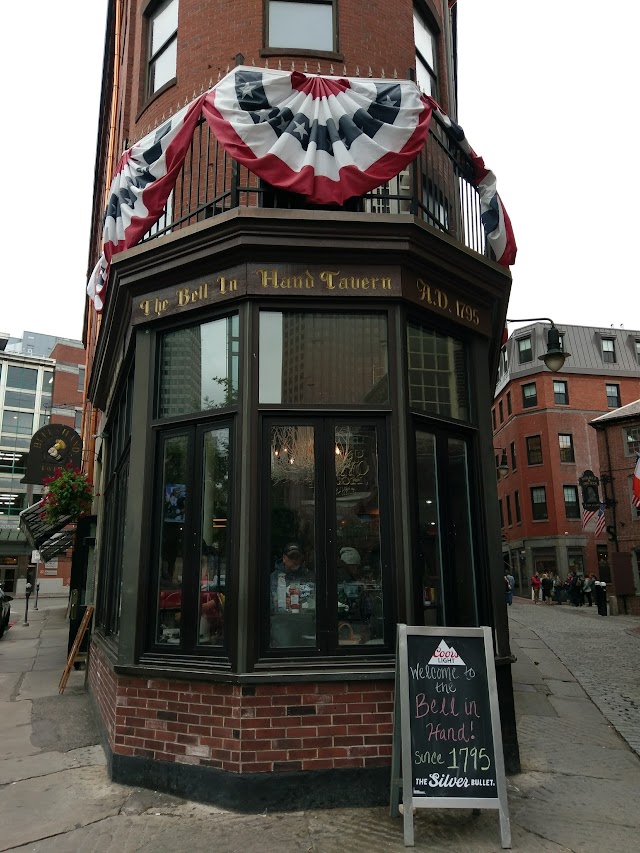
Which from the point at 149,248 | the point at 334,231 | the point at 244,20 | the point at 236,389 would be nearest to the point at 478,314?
the point at 334,231

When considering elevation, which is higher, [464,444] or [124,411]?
[124,411]

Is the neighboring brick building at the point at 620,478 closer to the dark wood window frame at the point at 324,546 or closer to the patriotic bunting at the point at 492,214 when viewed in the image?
the patriotic bunting at the point at 492,214

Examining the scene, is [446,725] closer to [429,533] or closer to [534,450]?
[429,533]

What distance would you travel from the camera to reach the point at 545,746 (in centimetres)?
733

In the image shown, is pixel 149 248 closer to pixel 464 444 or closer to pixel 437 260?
pixel 437 260

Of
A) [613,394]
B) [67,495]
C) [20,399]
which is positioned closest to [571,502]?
[613,394]

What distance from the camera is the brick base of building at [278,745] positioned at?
538cm

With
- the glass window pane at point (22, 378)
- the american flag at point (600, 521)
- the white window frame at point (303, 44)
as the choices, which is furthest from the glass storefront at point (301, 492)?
the glass window pane at point (22, 378)

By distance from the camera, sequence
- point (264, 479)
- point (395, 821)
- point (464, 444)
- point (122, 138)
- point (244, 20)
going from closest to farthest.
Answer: point (395, 821) < point (264, 479) < point (464, 444) < point (244, 20) < point (122, 138)

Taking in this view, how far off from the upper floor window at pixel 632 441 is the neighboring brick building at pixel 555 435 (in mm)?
13343

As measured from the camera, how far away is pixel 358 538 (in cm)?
607

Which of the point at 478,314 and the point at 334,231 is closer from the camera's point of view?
the point at 334,231

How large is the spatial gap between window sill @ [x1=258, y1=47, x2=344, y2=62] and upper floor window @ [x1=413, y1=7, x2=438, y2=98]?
1.63 meters

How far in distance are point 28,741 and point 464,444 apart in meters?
5.73
